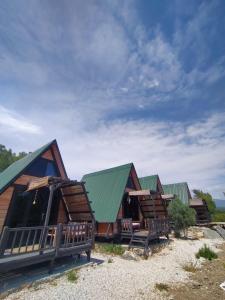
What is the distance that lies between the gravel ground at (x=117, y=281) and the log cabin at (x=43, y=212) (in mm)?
1173

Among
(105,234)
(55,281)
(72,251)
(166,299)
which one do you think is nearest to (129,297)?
(166,299)

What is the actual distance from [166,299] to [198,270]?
3.65 m

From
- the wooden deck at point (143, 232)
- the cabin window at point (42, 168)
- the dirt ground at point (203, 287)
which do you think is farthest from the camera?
the wooden deck at point (143, 232)

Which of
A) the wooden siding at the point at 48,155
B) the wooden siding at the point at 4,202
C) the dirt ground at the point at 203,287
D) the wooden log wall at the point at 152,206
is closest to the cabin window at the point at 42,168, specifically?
the wooden siding at the point at 48,155

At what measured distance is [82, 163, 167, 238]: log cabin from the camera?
12828mm

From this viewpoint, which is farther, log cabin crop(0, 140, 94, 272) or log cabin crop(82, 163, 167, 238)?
log cabin crop(82, 163, 167, 238)

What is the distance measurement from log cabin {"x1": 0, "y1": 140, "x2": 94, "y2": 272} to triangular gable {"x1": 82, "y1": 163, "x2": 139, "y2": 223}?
2.77 meters

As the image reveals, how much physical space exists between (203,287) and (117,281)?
9.24 ft

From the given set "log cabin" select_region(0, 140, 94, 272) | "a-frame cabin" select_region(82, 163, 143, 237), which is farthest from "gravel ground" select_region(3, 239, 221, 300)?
"a-frame cabin" select_region(82, 163, 143, 237)

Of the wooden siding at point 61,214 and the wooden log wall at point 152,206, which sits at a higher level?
the wooden log wall at point 152,206

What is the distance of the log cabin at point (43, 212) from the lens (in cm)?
719

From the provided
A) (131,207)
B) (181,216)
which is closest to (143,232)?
(131,207)

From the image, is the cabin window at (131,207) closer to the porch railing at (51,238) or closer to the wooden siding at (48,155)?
the porch railing at (51,238)

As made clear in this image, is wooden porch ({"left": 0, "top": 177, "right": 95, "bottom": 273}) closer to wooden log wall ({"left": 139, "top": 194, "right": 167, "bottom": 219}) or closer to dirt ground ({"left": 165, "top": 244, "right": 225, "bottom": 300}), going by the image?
dirt ground ({"left": 165, "top": 244, "right": 225, "bottom": 300})
